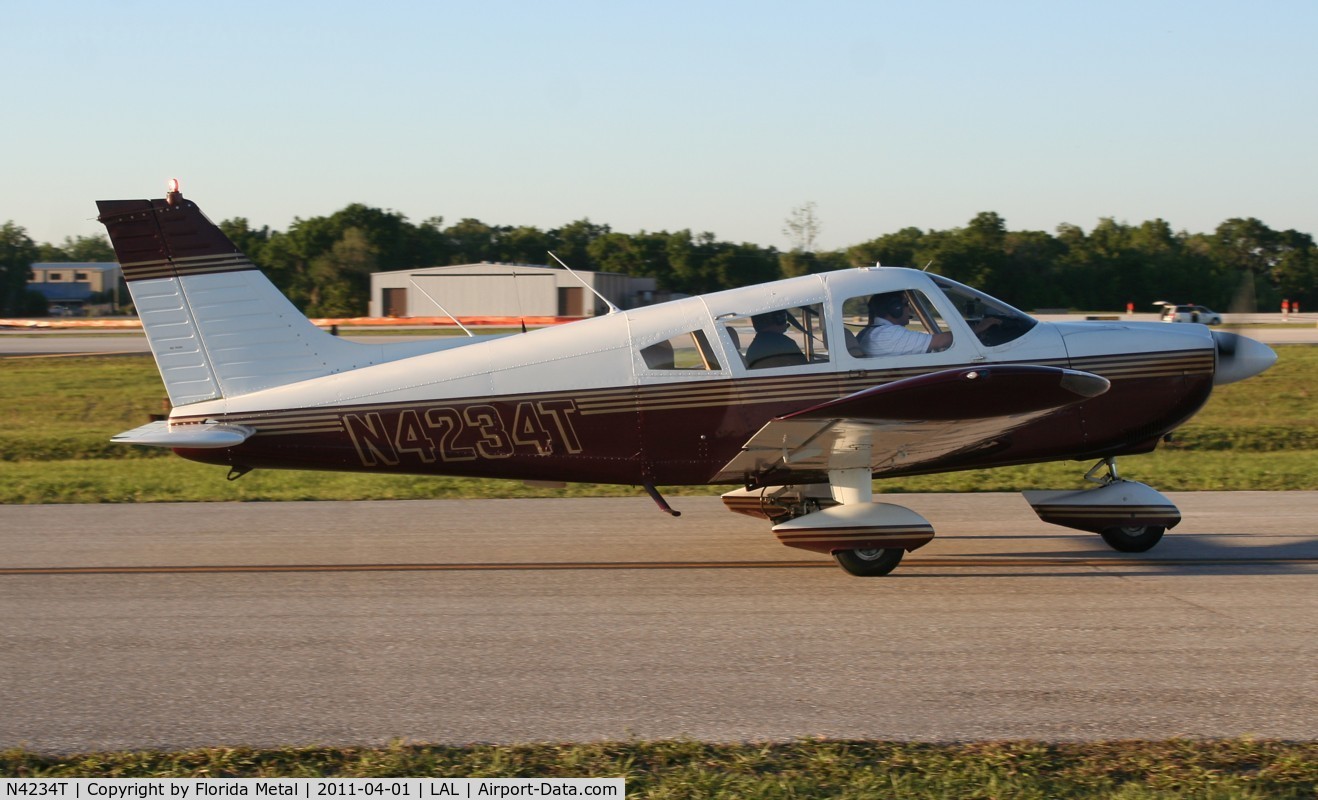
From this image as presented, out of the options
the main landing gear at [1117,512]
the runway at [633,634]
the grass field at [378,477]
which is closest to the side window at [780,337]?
the runway at [633,634]

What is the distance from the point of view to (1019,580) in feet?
25.5

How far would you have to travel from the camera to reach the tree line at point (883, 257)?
157 ft

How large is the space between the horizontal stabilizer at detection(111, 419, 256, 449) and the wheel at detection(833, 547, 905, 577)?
4.15m

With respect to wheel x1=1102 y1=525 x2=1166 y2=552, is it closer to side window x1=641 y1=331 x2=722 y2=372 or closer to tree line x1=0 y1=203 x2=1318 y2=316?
side window x1=641 y1=331 x2=722 y2=372

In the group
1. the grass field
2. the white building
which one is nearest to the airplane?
the grass field

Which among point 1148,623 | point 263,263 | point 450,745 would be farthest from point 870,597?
point 263,263

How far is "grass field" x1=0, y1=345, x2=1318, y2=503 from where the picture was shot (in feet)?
39.3

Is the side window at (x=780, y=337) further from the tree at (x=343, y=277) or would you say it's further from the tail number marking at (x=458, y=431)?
the tree at (x=343, y=277)

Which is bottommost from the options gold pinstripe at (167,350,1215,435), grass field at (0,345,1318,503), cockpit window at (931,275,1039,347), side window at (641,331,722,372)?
grass field at (0,345,1318,503)

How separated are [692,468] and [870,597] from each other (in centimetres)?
Answer: 163

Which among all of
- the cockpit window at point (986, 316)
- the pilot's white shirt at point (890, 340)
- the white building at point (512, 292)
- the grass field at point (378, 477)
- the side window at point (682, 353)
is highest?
the white building at point (512, 292)

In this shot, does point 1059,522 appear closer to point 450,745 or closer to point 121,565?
point 450,745

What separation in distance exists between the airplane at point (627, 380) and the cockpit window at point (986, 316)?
0.01m

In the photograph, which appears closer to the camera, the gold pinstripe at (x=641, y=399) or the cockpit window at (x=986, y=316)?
the gold pinstripe at (x=641, y=399)
